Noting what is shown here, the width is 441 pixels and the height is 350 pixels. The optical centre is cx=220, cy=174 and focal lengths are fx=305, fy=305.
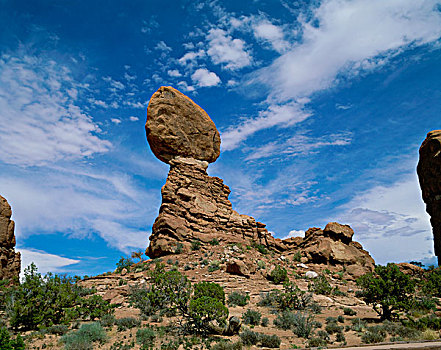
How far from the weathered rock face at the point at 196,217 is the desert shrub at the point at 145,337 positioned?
13.3m

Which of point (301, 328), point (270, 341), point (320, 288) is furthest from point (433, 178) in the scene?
point (270, 341)

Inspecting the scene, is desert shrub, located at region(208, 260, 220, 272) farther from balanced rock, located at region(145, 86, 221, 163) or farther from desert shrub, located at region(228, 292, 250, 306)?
balanced rock, located at region(145, 86, 221, 163)

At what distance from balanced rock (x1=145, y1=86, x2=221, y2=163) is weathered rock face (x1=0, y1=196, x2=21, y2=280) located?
14.0 meters

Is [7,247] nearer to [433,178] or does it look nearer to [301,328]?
[301,328]

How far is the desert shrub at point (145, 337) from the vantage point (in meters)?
11.7

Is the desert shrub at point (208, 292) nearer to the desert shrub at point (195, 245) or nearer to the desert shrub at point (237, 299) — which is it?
the desert shrub at point (237, 299)

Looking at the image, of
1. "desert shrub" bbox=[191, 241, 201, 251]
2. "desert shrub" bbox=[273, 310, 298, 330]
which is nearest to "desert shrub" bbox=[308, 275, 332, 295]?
"desert shrub" bbox=[273, 310, 298, 330]

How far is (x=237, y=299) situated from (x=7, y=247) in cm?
1750

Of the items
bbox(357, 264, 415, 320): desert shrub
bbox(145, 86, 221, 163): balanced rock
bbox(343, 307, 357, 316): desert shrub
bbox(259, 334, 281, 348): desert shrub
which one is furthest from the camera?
bbox(145, 86, 221, 163): balanced rock

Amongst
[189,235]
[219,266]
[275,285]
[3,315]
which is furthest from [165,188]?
[3,315]

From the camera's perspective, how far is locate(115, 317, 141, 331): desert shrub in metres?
14.0

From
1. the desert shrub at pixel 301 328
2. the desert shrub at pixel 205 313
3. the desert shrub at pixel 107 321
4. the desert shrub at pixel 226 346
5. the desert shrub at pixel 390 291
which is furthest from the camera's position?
the desert shrub at pixel 390 291

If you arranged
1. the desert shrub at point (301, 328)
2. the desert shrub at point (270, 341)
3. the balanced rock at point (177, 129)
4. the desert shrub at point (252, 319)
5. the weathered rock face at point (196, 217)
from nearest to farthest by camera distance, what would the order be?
the desert shrub at point (270, 341) → the desert shrub at point (301, 328) → the desert shrub at point (252, 319) → the weathered rock face at point (196, 217) → the balanced rock at point (177, 129)

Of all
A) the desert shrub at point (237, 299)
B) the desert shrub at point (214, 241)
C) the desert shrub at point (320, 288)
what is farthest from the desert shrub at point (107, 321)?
the desert shrub at point (214, 241)
